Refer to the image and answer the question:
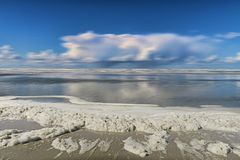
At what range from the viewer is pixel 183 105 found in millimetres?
15461

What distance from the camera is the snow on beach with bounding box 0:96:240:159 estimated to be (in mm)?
7969

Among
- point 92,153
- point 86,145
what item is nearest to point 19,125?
point 86,145

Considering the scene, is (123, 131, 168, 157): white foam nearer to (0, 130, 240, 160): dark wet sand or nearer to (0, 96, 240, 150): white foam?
(0, 130, 240, 160): dark wet sand

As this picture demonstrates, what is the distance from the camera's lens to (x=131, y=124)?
1017 cm

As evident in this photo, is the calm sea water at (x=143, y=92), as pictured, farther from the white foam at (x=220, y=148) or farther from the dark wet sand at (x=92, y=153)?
the white foam at (x=220, y=148)

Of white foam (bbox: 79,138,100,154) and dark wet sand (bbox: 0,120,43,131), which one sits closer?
white foam (bbox: 79,138,100,154)

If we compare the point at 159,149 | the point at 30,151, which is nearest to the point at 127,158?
the point at 159,149

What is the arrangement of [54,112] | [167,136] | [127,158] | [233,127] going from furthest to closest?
[54,112], [233,127], [167,136], [127,158]

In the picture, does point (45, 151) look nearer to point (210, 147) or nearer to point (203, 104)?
point (210, 147)

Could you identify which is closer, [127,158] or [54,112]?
[127,158]

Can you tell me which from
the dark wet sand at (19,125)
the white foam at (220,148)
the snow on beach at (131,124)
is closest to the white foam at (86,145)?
the snow on beach at (131,124)

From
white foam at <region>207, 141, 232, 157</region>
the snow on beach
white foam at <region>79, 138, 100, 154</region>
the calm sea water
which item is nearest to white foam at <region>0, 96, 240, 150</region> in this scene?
the snow on beach

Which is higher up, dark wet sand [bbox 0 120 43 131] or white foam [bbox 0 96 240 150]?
white foam [bbox 0 96 240 150]

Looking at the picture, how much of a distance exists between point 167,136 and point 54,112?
6.05 m
